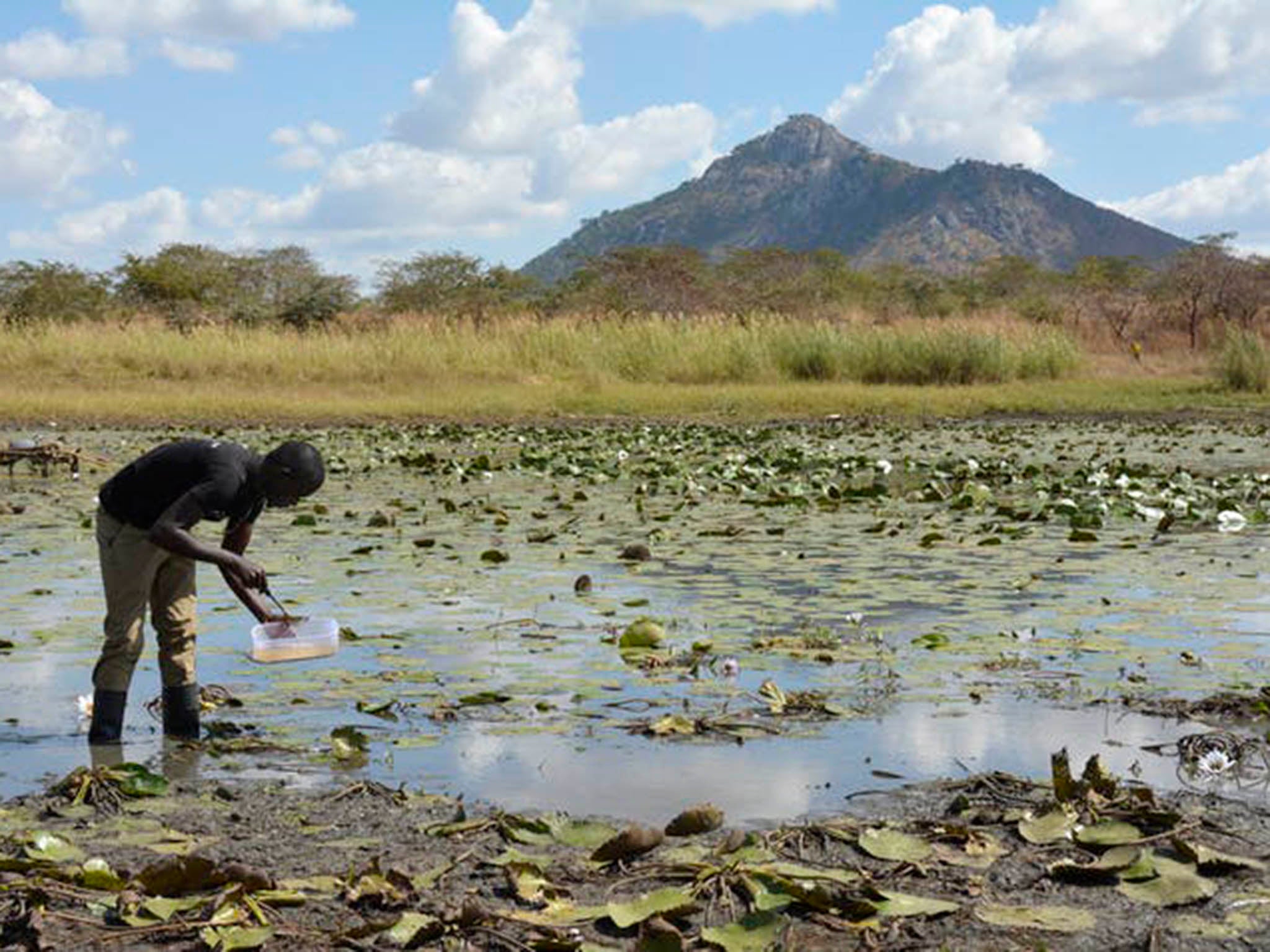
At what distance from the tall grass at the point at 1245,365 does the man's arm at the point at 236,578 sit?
93.9 ft

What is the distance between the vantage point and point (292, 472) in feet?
17.9

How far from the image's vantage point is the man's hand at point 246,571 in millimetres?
5559

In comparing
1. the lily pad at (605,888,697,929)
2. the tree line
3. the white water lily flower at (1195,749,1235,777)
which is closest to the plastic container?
the lily pad at (605,888,697,929)

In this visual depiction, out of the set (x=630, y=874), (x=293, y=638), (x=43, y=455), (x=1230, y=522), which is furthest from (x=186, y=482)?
(x=43, y=455)

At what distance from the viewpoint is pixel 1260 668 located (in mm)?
6836

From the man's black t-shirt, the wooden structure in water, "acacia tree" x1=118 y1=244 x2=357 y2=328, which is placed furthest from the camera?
"acacia tree" x1=118 y1=244 x2=357 y2=328

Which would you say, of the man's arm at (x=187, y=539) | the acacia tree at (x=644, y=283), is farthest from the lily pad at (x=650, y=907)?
the acacia tree at (x=644, y=283)

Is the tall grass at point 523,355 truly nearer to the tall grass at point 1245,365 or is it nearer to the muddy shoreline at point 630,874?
the tall grass at point 1245,365

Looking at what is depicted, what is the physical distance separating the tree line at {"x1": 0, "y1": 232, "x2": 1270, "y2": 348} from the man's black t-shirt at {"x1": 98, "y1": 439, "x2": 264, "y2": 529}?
38410 millimetres

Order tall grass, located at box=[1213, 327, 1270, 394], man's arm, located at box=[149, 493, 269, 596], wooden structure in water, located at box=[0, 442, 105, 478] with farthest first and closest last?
tall grass, located at box=[1213, 327, 1270, 394]
wooden structure in water, located at box=[0, 442, 105, 478]
man's arm, located at box=[149, 493, 269, 596]

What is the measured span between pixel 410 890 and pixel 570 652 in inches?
124

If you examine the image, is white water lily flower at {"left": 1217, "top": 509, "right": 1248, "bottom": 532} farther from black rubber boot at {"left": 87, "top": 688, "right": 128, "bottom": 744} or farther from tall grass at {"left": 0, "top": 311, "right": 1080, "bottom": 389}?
tall grass at {"left": 0, "top": 311, "right": 1080, "bottom": 389}

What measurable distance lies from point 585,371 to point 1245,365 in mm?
12233

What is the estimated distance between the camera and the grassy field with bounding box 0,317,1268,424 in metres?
27.0
